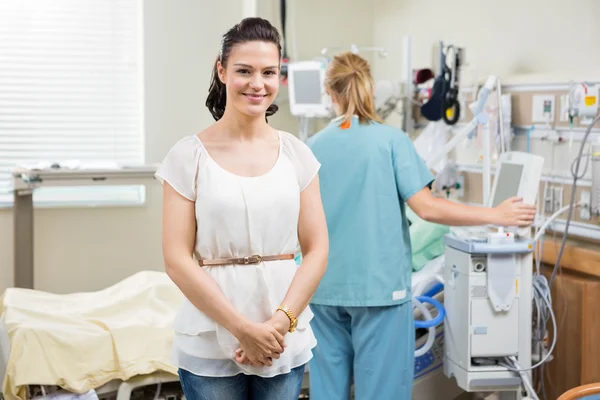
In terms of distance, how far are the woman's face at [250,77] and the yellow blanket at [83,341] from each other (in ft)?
5.38

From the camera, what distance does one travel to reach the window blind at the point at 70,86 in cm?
469

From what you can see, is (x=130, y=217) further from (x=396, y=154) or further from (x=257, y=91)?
(x=257, y=91)

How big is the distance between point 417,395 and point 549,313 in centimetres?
59

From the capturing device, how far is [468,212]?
8.38 feet

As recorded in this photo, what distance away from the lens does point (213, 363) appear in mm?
1517

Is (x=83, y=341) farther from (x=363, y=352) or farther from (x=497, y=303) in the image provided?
(x=497, y=303)

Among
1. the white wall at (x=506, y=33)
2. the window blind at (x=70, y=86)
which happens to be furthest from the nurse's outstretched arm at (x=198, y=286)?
the window blind at (x=70, y=86)

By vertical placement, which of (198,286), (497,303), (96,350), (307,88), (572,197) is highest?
(307,88)

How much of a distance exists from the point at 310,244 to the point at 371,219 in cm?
100

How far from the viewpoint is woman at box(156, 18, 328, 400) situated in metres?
1.50

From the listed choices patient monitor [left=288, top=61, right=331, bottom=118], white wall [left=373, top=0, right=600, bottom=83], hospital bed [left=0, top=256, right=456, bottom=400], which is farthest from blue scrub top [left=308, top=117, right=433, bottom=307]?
patient monitor [left=288, top=61, right=331, bottom=118]

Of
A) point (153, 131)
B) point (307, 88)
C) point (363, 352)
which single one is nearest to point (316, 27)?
point (307, 88)

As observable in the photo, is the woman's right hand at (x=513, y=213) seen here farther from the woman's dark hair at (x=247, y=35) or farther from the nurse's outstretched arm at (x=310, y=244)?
the woman's dark hair at (x=247, y=35)

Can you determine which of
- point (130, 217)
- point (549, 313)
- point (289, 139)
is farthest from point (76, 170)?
point (289, 139)
